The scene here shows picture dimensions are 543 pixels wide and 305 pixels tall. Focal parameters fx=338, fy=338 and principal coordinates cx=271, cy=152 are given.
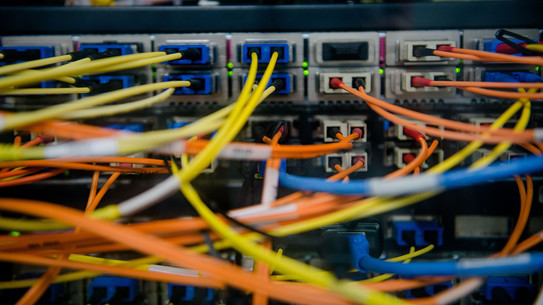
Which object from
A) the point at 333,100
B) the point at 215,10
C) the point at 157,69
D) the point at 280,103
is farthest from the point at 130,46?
the point at 333,100

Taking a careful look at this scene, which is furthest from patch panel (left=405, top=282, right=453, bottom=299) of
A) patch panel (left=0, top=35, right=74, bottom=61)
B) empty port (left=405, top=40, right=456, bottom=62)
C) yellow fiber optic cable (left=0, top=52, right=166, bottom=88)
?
patch panel (left=0, top=35, right=74, bottom=61)

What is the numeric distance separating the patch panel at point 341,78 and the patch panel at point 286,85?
2 cm

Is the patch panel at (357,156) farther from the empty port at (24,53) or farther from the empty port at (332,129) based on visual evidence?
the empty port at (24,53)

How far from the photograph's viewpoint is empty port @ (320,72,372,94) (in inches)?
26.8

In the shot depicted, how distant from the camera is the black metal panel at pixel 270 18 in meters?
0.66

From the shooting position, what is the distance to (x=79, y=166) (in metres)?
0.59

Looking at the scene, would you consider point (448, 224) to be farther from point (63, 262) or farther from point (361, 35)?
point (63, 262)

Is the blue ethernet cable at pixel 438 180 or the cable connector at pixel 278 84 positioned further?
the cable connector at pixel 278 84

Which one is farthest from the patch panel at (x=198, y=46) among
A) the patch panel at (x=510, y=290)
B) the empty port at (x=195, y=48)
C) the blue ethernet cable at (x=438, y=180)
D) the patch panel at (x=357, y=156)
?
the patch panel at (x=510, y=290)

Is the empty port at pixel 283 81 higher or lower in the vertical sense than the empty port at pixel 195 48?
lower

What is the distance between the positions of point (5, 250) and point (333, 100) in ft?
1.98

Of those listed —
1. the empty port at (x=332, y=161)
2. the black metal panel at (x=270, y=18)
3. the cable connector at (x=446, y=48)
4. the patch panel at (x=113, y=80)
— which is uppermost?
the black metal panel at (x=270, y=18)

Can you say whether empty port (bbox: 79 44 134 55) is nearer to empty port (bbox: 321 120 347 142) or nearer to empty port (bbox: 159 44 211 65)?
empty port (bbox: 159 44 211 65)

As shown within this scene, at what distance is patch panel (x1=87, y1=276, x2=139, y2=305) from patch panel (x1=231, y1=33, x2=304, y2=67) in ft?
1.69
